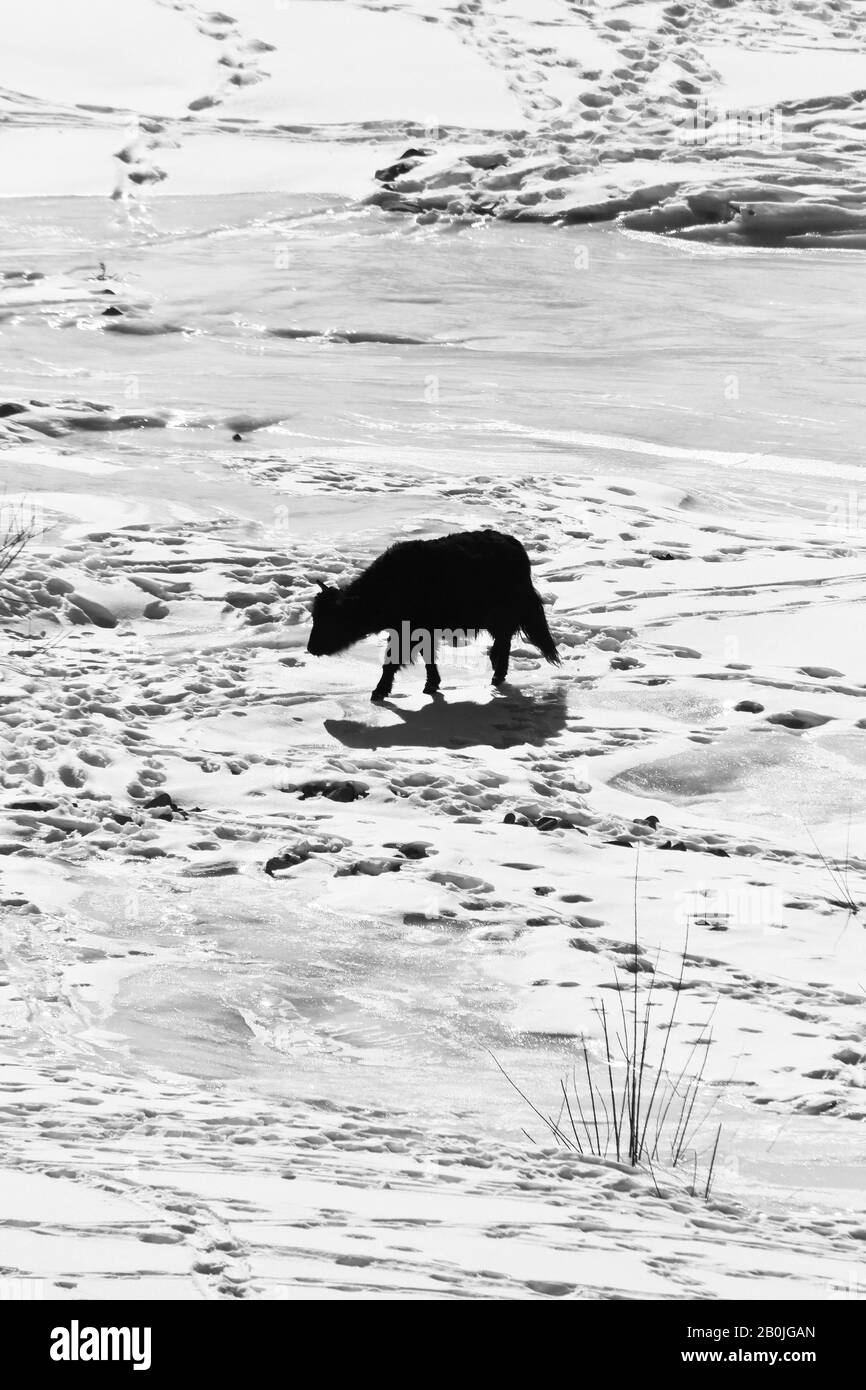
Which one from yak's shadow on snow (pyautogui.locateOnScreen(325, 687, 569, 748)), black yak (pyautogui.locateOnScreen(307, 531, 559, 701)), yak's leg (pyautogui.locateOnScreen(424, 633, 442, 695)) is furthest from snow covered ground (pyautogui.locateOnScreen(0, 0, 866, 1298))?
black yak (pyautogui.locateOnScreen(307, 531, 559, 701))

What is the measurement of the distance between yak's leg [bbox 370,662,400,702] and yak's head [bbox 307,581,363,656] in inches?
13.1

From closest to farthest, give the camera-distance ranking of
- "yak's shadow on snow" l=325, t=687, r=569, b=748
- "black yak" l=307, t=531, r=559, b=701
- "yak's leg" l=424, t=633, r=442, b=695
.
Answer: "yak's shadow on snow" l=325, t=687, r=569, b=748
"black yak" l=307, t=531, r=559, b=701
"yak's leg" l=424, t=633, r=442, b=695

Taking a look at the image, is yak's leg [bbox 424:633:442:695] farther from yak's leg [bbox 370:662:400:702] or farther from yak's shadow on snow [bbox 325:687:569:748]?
yak's leg [bbox 370:662:400:702]

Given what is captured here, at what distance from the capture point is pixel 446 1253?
11.1 feet

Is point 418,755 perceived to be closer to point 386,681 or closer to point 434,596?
point 386,681

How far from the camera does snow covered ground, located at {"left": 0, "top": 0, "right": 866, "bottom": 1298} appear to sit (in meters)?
3.87

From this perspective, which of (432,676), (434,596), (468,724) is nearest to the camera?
(468,724)

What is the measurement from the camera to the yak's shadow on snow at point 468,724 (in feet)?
29.4

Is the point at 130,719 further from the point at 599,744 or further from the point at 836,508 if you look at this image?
the point at 836,508

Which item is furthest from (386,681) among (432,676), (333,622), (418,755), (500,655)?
(418,755)

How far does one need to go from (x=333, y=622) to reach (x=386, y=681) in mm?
512

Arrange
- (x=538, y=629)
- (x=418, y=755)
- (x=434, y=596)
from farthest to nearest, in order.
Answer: (x=538, y=629), (x=434, y=596), (x=418, y=755)

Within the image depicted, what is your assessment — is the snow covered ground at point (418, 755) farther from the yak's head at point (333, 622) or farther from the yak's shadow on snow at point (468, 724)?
the yak's head at point (333, 622)

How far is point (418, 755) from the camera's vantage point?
871 cm
